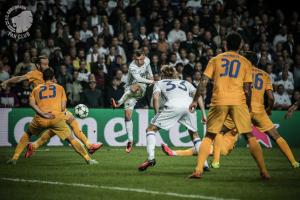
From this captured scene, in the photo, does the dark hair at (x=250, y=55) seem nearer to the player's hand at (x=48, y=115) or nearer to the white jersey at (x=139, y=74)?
the player's hand at (x=48, y=115)

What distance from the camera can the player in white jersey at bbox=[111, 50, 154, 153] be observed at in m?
18.1

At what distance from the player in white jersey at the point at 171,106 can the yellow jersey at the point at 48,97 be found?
2154 mm

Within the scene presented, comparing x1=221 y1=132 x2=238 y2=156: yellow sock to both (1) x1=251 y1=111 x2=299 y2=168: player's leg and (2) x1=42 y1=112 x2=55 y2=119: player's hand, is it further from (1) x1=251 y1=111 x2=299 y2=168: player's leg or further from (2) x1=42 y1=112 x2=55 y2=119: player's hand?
(2) x1=42 y1=112 x2=55 y2=119: player's hand

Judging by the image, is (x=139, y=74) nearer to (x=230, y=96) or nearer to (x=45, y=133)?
(x=45, y=133)

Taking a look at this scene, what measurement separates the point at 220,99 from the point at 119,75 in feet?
38.4

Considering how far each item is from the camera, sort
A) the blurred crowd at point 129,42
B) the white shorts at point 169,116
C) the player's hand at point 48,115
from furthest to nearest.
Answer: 1. the blurred crowd at point 129,42
2. the player's hand at point 48,115
3. the white shorts at point 169,116

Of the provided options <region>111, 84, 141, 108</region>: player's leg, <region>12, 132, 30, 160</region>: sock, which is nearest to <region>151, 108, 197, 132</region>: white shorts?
<region>12, 132, 30, 160</region>: sock

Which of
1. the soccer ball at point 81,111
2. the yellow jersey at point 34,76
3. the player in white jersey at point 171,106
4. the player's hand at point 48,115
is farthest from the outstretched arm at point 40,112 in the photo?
the soccer ball at point 81,111

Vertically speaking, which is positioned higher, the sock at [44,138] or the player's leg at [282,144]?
the sock at [44,138]

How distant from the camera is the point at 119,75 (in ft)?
73.6

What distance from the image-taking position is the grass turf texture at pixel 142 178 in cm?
938

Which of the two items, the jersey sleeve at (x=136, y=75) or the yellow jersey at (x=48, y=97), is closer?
the yellow jersey at (x=48, y=97)

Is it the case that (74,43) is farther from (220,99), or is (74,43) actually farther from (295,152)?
(220,99)

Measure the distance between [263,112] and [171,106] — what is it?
6.68 feet
